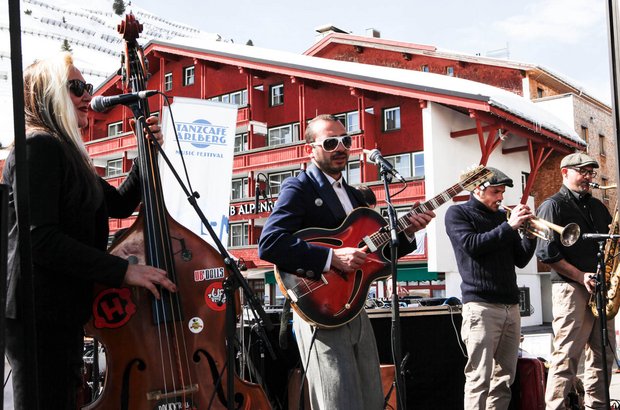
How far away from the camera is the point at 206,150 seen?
28.0 ft

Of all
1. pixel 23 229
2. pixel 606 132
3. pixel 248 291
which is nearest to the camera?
pixel 23 229

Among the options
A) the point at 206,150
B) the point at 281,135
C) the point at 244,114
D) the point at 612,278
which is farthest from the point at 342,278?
the point at 244,114

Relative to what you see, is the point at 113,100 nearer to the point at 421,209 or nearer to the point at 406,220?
the point at 406,220

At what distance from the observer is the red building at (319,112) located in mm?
25484

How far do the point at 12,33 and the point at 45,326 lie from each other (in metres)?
1.27

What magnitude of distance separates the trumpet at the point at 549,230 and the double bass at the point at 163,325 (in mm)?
2708

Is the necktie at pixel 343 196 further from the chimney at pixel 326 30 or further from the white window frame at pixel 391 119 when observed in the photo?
the chimney at pixel 326 30

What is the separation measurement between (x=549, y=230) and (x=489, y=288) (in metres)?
0.61

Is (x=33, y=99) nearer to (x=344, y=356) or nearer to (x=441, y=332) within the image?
(x=344, y=356)

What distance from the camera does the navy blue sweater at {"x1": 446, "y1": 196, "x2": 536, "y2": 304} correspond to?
5094 millimetres

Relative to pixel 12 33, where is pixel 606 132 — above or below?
above

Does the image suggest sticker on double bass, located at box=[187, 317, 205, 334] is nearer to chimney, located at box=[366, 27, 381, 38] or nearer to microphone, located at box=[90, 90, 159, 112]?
microphone, located at box=[90, 90, 159, 112]

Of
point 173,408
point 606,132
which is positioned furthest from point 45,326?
point 606,132

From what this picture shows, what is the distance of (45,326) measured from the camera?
257 centimetres
